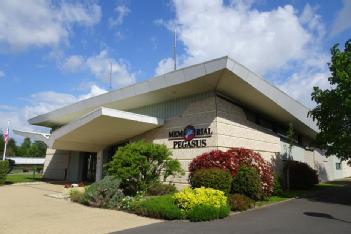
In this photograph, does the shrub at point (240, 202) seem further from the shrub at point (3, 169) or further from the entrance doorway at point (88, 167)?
the shrub at point (3, 169)

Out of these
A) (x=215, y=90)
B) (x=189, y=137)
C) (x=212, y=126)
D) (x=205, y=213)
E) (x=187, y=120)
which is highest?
(x=215, y=90)

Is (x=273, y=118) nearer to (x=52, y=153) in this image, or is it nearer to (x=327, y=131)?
(x=327, y=131)

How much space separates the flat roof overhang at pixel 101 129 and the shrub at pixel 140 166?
2.21m

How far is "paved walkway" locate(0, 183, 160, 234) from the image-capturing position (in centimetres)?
907

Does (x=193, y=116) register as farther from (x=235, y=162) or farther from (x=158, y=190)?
(x=158, y=190)

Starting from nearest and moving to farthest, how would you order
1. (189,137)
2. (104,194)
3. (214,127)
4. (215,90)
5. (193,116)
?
(104,194) → (214,127) → (215,90) → (189,137) → (193,116)

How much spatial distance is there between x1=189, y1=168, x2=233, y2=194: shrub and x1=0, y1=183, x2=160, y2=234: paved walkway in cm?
339

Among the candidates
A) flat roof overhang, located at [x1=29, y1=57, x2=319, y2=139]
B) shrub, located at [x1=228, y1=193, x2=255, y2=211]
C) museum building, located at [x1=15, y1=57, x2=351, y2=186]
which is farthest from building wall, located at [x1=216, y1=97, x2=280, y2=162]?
shrub, located at [x1=228, y1=193, x2=255, y2=211]

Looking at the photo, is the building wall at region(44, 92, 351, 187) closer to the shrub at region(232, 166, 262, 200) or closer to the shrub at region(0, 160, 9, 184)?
the shrub at region(232, 166, 262, 200)

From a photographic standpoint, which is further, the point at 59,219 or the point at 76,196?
the point at 76,196

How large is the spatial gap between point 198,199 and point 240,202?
2262 millimetres

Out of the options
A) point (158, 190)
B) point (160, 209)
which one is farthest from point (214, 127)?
point (160, 209)

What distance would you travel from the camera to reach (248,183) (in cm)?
1358

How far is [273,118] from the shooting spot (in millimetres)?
22734
